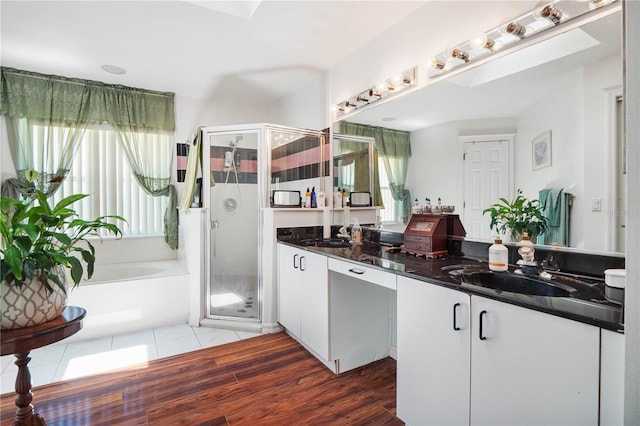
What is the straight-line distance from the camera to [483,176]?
182 cm

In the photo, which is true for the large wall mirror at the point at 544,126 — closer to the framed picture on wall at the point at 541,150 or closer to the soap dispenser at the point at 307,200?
the framed picture on wall at the point at 541,150

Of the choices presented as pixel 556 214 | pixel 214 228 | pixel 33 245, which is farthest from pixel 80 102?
pixel 556 214

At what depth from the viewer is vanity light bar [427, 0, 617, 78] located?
1.41m

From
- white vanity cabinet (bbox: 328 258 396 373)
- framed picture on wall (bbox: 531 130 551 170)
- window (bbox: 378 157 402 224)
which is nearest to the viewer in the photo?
framed picture on wall (bbox: 531 130 551 170)

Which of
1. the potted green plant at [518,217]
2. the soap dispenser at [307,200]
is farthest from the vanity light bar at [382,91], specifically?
the potted green plant at [518,217]

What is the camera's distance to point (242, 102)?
423cm

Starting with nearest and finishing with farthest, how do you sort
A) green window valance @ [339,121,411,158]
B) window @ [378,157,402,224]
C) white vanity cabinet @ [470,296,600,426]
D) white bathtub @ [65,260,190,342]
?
1. white vanity cabinet @ [470,296,600,426]
2. green window valance @ [339,121,411,158]
3. window @ [378,157,402,224]
4. white bathtub @ [65,260,190,342]

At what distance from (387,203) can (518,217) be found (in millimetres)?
989

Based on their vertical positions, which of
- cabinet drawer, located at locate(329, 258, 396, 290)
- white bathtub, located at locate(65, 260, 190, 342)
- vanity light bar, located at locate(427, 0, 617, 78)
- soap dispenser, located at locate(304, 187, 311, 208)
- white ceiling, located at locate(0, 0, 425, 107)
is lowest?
white bathtub, located at locate(65, 260, 190, 342)

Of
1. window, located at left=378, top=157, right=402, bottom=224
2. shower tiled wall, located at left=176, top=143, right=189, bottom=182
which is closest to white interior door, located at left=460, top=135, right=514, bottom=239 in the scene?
window, located at left=378, top=157, right=402, bottom=224

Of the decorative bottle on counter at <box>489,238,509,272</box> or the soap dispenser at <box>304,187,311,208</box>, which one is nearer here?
the decorative bottle on counter at <box>489,238,509,272</box>

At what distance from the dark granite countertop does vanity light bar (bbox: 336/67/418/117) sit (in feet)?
3.94

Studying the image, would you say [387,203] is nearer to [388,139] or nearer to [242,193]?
[388,139]

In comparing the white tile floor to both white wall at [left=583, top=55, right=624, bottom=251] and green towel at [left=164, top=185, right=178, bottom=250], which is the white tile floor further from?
white wall at [left=583, top=55, right=624, bottom=251]
